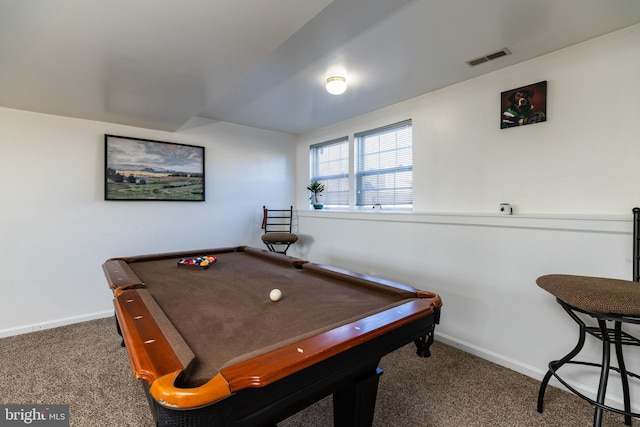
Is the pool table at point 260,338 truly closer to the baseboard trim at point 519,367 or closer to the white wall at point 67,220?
the baseboard trim at point 519,367

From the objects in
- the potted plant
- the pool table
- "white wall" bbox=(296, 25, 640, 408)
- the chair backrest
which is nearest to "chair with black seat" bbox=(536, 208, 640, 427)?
"white wall" bbox=(296, 25, 640, 408)

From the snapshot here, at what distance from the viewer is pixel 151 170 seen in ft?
11.1

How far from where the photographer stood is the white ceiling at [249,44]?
1382 millimetres

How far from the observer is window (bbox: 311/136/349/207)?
13.0 feet

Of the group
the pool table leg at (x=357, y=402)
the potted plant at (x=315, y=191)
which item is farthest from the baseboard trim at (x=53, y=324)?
the pool table leg at (x=357, y=402)

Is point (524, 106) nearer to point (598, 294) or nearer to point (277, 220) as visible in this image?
point (598, 294)

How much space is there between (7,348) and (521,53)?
4.83m

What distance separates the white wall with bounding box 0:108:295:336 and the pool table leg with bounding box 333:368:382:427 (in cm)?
303

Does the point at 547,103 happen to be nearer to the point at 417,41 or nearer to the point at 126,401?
the point at 417,41

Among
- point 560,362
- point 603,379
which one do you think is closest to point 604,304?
point 603,379

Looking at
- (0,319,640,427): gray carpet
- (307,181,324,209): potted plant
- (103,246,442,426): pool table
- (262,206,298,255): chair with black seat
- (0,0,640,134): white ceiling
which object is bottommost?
(0,319,640,427): gray carpet

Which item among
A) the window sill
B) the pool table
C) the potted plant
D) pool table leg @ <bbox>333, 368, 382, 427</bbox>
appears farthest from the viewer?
the potted plant

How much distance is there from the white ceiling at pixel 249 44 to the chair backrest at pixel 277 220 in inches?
73.5

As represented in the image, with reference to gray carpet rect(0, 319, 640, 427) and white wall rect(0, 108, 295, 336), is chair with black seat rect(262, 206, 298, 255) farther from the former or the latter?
gray carpet rect(0, 319, 640, 427)
